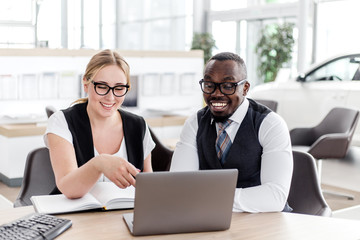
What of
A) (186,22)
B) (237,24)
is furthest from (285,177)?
(186,22)

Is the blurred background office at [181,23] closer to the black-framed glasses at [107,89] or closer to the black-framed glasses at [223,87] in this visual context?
the black-framed glasses at [107,89]

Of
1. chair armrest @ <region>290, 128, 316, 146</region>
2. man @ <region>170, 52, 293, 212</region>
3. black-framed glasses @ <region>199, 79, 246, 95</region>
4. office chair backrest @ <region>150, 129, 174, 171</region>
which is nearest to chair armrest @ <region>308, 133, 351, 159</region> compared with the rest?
chair armrest @ <region>290, 128, 316, 146</region>

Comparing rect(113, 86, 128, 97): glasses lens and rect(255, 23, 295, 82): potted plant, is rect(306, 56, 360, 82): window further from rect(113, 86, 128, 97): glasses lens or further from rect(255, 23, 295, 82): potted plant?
rect(113, 86, 128, 97): glasses lens

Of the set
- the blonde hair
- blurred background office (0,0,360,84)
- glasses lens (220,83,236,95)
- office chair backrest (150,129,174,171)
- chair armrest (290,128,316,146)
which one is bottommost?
chair armrest (290,128,316,146)

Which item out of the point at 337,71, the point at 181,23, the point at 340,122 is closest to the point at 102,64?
the point at 340,122

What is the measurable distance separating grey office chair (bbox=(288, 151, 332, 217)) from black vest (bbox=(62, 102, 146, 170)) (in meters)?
0.71

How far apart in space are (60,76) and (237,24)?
699cm

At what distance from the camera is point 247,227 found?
1686mm

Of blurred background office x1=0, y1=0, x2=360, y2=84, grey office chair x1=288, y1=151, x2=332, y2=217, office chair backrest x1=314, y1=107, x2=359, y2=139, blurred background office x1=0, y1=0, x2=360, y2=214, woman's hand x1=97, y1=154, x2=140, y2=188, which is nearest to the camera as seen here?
woman's hand x1=97, y1=154, x2=140, y2=188

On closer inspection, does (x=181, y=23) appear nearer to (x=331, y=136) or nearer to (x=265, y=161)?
(x=331, y=136)

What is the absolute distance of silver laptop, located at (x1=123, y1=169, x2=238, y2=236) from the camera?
1487 mm

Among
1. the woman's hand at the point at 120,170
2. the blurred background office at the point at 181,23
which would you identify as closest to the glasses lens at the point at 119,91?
the woman's hand at the point at 120,170

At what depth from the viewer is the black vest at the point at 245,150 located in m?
2.05

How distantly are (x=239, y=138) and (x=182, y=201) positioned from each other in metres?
0.59
